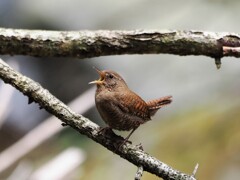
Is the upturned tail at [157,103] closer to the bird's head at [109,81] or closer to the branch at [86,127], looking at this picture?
the bird's head at [109,81]

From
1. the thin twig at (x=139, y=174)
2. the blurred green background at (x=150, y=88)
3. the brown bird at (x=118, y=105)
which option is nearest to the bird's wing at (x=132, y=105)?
the brown bird at (x=118, y=105)

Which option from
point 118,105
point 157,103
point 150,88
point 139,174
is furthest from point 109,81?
point 150,88

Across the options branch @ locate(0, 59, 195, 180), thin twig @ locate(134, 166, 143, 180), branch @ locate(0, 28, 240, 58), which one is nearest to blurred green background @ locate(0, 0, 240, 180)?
branch @ locate(0, 28, 240, 58)

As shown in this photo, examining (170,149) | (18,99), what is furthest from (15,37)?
(18,99)

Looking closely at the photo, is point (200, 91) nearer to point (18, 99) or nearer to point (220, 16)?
point (220, 16)

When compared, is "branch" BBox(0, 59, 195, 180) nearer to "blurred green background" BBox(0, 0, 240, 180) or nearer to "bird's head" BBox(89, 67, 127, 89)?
"bird's head" BBox(89, 67, 127, 89)

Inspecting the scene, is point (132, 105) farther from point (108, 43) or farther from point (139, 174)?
point (108, 43)

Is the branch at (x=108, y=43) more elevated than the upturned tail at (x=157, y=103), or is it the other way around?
the branch at (x=108, y=43)
